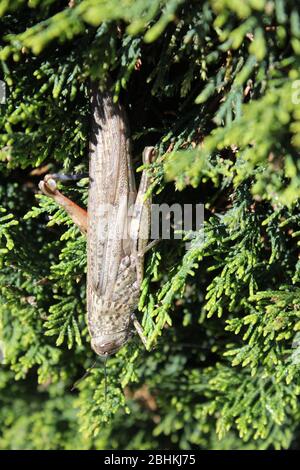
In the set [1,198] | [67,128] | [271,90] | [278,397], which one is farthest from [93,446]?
[271,90]

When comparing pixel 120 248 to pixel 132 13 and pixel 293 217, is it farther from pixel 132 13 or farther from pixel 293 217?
pixel 132 13

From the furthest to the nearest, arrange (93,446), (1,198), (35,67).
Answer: (93,446) → (1,198) → (35,67)

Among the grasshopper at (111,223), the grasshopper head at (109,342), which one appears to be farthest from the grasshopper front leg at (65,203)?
the grasshopper head at (109,342)

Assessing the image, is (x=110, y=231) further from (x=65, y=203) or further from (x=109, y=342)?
(x=109, y=342)

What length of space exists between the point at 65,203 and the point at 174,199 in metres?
0.46

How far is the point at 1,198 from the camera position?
2705mm

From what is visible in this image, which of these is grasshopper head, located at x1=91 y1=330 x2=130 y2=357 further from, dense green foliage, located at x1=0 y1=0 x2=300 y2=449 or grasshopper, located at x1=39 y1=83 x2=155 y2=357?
dense green foliage, located at x1=0 y1=0 x2=300 y2=449

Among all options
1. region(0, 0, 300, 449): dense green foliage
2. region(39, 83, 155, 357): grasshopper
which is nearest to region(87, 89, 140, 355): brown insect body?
region(39, 83, 155, 357): grasshopper

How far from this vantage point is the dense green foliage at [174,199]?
153 cm

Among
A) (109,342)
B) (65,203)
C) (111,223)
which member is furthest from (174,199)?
(109,342)

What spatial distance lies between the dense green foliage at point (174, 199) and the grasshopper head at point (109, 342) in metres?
0.14

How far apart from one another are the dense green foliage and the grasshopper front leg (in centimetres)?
8

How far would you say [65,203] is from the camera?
2131 mm

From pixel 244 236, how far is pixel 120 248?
476 millimetres
